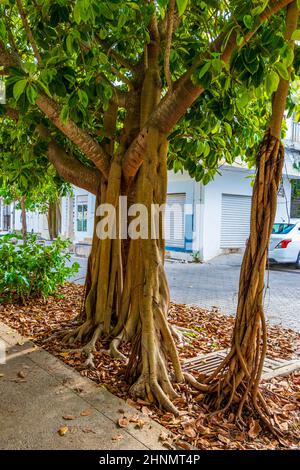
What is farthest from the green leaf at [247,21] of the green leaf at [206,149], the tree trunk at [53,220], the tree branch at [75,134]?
the tree trunk at [53,220]

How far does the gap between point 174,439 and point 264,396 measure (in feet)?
3.72

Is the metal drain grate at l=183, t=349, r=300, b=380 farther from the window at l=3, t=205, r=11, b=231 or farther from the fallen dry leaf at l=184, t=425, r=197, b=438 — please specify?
the window at l=3, t=205, r=11, b=231

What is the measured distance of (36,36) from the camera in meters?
4.38

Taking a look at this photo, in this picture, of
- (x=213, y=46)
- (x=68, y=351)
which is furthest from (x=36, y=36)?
(x=68, y=351)

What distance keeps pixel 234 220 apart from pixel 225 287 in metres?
6.52

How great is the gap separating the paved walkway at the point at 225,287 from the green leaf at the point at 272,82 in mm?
3030

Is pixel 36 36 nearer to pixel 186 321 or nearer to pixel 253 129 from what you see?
pixel 253 129

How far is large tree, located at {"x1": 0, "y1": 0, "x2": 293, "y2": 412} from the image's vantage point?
10.6ft

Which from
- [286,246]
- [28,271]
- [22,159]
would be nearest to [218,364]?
[28,271]

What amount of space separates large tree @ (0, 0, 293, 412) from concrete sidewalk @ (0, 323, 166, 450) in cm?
42

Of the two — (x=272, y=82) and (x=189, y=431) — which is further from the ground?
(x=272, y=82)

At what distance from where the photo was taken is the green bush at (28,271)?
23.0ft

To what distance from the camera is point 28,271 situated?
7.29 metres

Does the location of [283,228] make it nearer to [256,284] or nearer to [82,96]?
[256,284]
